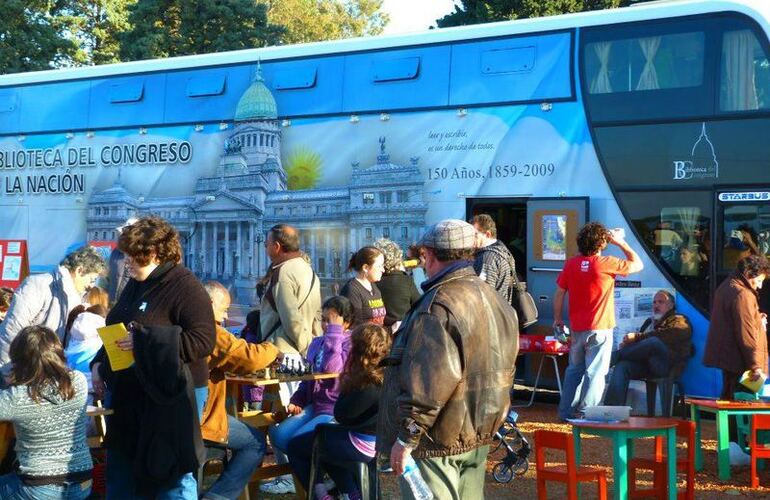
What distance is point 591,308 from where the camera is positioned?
10.4 m

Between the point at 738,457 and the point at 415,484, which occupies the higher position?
the point at 415,484

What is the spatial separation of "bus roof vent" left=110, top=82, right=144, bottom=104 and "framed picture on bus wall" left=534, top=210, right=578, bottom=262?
5610mm

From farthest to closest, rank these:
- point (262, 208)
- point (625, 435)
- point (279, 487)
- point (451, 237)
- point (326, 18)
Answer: point (326, 18) → point (262, 208) → point (279, 487) → point (625, 435) → point (451, 237)

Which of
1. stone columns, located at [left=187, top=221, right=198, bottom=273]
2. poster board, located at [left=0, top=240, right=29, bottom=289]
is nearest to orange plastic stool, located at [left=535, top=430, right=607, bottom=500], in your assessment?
stone columns, located at [left=187, top=221, right=198, bottom=273]

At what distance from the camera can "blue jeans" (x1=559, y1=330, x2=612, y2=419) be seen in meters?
10.4

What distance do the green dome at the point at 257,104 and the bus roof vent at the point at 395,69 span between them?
1391 mm

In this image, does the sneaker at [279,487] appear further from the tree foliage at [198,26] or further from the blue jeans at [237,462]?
the tree foliage at [198,26]

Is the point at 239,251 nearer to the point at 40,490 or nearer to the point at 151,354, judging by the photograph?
the point at 40,490

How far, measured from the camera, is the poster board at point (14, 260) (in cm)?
1542

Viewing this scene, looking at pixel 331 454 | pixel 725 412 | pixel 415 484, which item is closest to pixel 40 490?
pixel 331 454

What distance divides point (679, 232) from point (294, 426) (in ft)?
16.4

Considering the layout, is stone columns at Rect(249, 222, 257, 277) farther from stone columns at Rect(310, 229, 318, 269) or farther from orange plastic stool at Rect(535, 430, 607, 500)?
orange plastic stool at Rect(535, 430, 607, 500)

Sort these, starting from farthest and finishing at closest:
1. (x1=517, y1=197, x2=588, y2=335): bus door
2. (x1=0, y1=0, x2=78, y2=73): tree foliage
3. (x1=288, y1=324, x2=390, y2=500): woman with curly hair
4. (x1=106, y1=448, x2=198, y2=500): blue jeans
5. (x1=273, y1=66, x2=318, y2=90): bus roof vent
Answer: (x1=0, y1=0, x2=78, y2=73): tree foliage < (x1=273, y1=66, x2=318, y2=90): bus roof vent < (x1=517, y1=197, x2=588, y2=335): bus door < (x1=288, y1=324, x2=390, y2=500): woman with curly hair < (x1=106, y1=448, x2=198, y2=500): blue jeans

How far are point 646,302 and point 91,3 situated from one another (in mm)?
22751
